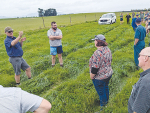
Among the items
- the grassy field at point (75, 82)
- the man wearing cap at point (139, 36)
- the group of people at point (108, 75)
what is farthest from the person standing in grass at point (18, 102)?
the man wearing cap at point (139, 36)

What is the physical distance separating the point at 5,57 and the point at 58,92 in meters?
5.70

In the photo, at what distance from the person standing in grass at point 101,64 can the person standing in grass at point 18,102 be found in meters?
1.53

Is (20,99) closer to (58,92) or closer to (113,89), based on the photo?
(58,92)

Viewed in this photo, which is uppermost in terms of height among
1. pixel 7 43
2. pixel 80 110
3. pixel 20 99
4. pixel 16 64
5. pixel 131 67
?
pixel 7 43

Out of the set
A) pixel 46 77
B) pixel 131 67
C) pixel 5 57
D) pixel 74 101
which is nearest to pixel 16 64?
pixel 46 77

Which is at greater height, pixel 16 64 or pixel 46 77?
pixel 16 64

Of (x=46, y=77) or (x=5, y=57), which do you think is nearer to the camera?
(x=46, y=77)

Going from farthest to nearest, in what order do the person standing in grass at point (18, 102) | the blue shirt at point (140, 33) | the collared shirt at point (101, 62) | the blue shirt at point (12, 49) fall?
the blue shirt at point (140, 33) → the blue shirt at point (12, 49) → the collared shirt at point (101, 62) → the person standing in grass at point (18, 102)

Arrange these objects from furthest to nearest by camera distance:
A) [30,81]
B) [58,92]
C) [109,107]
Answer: [30,81] → [58,92] → [109,107]

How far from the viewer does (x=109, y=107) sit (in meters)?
3.08

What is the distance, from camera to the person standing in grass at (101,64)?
2.68 meters

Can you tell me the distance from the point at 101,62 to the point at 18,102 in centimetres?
191

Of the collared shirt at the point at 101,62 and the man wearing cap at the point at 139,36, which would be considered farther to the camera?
the man wearing cap at the point at 139,36

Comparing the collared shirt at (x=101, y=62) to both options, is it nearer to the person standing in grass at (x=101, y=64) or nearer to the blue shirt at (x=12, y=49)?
the person standing in grass at (x=101, y=64)
